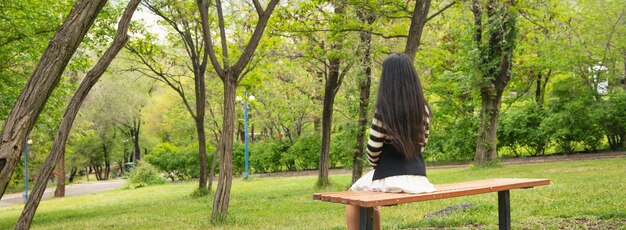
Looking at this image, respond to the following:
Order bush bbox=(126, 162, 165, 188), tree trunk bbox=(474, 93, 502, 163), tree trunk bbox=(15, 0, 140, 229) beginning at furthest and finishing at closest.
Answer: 1. bush bbox=(126, 162, 165, 188)
2. tree trunk bbox=(474, 93, 502, 163)
3. tree trunk bbox=(15, 0, 140, 229)

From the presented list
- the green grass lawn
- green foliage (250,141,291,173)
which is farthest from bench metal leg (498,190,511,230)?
green foliage (250,141,291,173)

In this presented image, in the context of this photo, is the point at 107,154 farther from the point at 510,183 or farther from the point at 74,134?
the point at 510,183

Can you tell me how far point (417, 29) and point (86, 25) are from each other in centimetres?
560

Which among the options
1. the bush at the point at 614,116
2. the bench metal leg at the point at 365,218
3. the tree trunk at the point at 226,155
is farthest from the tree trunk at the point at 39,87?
the bush at the point at 614,116

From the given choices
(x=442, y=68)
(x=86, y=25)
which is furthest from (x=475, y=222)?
(x=442, y=68)

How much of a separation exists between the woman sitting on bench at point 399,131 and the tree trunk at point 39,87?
2.61 metres

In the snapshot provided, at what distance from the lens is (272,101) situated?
31.3 m

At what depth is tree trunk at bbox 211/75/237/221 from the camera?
8.96 metres

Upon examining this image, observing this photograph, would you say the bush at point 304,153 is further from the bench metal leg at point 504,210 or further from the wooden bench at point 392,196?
the wooden bench at point 392,196

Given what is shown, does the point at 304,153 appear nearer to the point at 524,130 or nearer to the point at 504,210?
the point at 524,130

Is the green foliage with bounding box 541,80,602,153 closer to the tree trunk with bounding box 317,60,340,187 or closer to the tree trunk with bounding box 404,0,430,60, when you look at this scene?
the tree trunk with bounding box 317,60,340,187

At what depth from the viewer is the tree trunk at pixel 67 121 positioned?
595cm

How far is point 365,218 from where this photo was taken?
4438 millimetres

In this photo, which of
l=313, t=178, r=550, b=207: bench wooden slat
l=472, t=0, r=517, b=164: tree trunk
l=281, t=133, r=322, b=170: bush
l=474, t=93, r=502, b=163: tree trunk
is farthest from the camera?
l=281, t=133, r=322, b=170: bush
